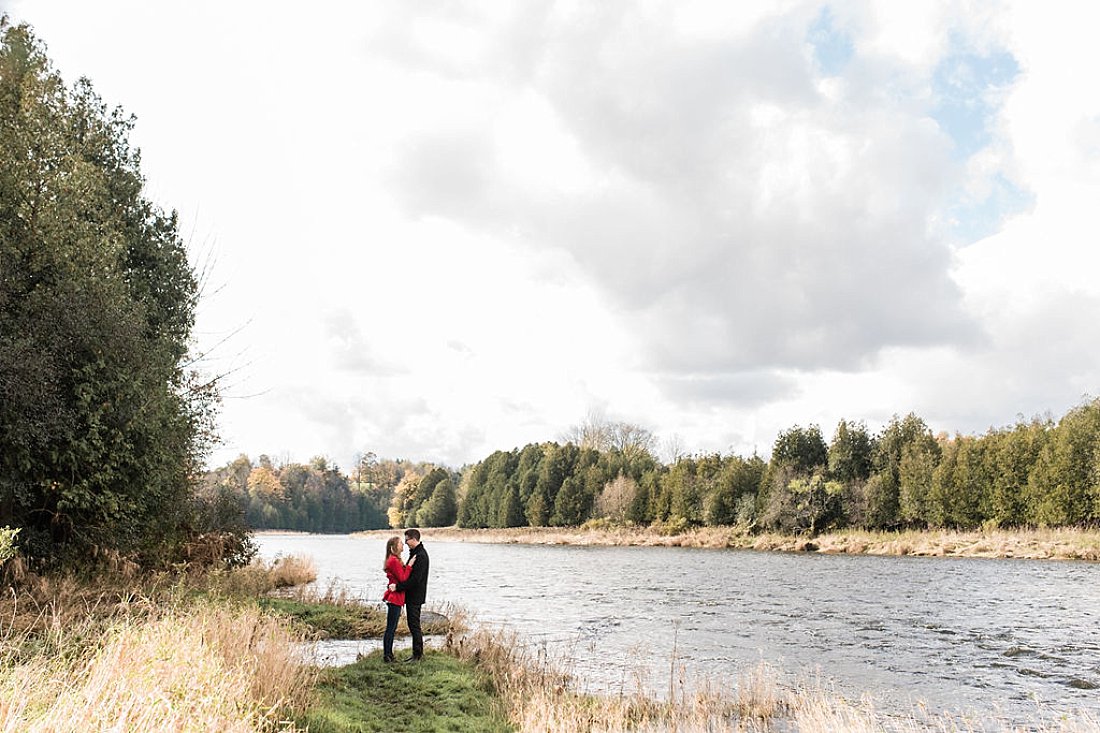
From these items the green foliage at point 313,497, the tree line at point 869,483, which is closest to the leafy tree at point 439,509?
the green foliage at point 313,497

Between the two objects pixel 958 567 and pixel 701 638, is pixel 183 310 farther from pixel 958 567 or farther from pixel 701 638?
pixel 958 567

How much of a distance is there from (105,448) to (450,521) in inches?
4418

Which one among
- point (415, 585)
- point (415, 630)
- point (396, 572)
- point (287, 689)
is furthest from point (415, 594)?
point (287, 689)

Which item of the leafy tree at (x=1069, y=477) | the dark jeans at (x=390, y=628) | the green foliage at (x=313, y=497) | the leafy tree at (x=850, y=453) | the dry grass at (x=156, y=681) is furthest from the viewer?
the green foliage at (x=313, y=497)

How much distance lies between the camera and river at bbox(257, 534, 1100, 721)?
14.5 m

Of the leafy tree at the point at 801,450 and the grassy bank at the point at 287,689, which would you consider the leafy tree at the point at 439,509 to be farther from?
the grassy bank at the point at 287,689

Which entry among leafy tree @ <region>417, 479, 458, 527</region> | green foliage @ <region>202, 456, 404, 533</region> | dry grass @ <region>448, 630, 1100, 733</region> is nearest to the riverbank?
leafy tree @ <region>417, 479, 458, 527</region>

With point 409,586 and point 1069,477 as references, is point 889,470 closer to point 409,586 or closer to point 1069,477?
point 1069,477

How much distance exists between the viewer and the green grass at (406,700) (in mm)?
9609

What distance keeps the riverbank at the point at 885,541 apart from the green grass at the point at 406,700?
45.3 m

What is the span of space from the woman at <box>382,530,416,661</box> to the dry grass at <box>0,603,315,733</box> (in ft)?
7.69

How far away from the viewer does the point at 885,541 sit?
56406 mm

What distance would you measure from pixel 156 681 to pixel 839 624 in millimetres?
19576

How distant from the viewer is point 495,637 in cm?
1565
